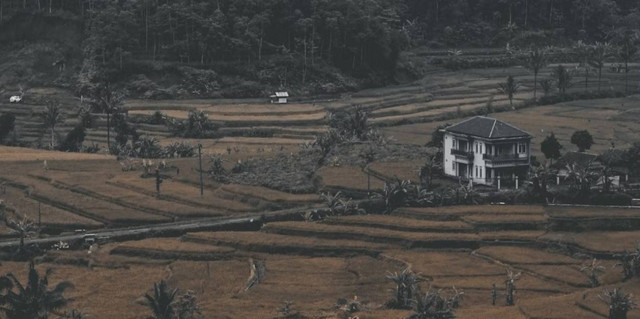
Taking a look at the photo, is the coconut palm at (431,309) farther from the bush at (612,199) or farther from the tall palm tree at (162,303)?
the bush at (612,199)

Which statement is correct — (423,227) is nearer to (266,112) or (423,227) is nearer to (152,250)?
(152,250)

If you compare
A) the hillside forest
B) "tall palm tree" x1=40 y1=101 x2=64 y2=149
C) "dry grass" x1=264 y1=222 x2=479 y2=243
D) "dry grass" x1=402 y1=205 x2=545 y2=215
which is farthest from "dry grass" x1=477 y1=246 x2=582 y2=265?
the hillside forest

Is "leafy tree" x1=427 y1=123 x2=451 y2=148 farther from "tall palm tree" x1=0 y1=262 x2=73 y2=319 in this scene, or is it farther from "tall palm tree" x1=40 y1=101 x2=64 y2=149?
"tall palm tree" x1=0 y1=262 x2=73 y2=319

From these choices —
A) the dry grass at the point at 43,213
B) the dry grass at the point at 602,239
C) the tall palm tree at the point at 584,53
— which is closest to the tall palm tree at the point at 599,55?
the tall palm tree at the point at 584,53

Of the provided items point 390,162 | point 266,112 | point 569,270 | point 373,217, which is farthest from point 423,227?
point 266,112

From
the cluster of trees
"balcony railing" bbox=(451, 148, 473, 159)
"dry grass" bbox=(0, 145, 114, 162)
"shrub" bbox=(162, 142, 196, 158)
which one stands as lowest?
"dry grass" bbox=(0, 145, 114, 162)
